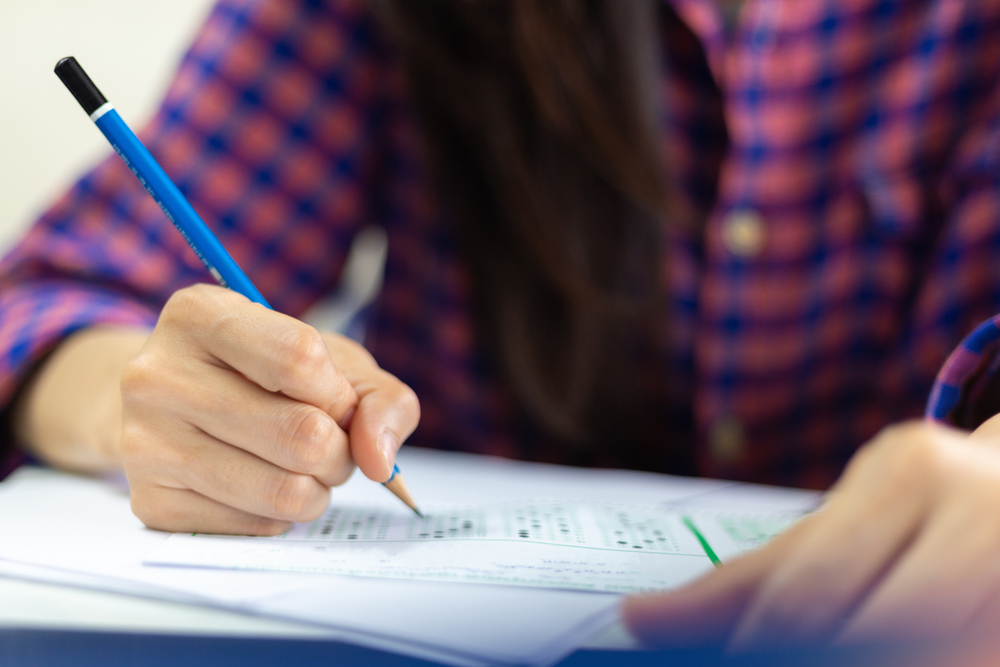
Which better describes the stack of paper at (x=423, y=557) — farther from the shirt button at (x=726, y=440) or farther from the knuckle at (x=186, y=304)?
the shirt button at (x=726, y=440)

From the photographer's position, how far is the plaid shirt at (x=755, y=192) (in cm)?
56

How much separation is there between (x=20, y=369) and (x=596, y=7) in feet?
1.55

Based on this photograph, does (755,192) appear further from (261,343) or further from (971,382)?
(261,343)

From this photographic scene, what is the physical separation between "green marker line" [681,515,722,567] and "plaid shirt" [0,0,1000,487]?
267 millimetres

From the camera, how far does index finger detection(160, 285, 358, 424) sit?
0.26 metres

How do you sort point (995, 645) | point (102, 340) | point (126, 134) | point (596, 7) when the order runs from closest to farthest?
point (995, 645) < point (126, 134) < point (102, 340) < point (596, 7)

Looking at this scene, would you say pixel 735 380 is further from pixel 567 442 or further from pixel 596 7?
pixel 596 7

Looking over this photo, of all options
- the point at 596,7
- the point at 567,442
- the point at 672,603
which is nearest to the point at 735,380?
the point at 567,442

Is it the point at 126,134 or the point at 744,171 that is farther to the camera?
the point at 744,171

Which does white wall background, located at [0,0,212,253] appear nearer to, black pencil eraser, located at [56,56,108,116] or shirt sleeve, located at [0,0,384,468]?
shirt sleeve, located at [0,0,384,468]

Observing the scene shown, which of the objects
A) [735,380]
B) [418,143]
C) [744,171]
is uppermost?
[418,143]

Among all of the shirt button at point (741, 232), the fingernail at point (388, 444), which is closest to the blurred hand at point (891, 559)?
the fingernail at point (388, 444)

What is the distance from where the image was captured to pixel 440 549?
27 centimetres

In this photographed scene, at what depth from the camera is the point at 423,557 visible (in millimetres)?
256
